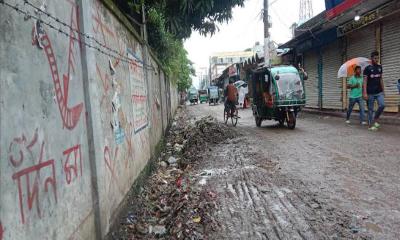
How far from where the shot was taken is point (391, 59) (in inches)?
487

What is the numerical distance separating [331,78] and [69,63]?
53.5 ft

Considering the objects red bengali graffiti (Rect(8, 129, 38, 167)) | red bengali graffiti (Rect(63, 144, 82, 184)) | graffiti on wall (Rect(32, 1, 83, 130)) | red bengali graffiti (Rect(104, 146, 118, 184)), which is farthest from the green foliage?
red bengali graffiti (Rect(8, 129, 38, 167))

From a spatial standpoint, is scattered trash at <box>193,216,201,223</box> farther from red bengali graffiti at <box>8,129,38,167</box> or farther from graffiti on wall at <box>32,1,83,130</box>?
red bengali graffiti at <box>8,129,38,167</box>

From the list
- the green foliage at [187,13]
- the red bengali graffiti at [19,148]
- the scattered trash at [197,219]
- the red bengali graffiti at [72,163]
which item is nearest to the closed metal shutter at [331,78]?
the green foliage at [187,13]

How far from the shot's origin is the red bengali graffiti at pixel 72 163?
100 inches

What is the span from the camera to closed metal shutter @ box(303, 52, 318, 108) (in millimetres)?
19241

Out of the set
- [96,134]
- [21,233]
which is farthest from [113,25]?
[21,233]

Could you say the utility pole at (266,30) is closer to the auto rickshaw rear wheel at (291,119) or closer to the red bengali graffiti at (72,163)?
the auto rickshaw rear wheel at (291,119)

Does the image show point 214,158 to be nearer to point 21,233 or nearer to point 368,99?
point 368,99

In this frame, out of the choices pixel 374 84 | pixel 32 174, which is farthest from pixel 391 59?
pixel 32 174

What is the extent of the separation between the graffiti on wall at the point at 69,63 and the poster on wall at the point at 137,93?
2438 mm

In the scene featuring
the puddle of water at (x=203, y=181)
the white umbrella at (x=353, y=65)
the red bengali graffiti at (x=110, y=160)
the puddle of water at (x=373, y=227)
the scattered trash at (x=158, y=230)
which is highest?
the white umbrella at (x=353, y=65)

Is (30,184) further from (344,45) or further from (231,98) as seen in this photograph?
(344,45)

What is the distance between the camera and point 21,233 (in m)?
1.82
